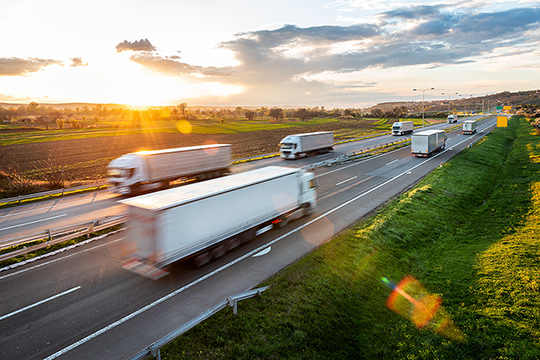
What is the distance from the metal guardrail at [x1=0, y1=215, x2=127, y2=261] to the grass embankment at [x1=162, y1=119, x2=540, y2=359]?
10.1 metres

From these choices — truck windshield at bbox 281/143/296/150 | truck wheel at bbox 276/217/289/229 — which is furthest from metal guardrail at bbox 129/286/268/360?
truck windshield at bbox 281/143/296/150

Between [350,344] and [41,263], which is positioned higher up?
[41,263]

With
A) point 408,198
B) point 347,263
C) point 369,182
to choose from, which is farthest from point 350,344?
point 369,182

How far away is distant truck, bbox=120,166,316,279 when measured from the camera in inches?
430

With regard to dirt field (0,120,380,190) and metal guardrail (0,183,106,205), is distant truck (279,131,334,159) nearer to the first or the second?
dirt field (0,120,380,190)

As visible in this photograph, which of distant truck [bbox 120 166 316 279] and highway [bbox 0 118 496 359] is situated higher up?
distant truck [bbox 120 166 316 279]

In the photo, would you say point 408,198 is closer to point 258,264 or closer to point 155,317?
point 258,264

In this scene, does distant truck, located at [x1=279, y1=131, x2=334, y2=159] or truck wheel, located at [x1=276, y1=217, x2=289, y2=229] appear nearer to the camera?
truck wheel, located at [x1=276, y1=217, x2=289, y2=229]

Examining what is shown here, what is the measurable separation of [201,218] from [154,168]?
1529cm

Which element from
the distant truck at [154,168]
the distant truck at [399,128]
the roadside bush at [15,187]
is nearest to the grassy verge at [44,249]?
the distant truck at [154,168]

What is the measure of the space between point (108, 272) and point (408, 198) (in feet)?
65.4

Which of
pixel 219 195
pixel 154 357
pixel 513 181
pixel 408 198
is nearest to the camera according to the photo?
pixel 154 357

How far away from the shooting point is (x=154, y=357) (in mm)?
7992

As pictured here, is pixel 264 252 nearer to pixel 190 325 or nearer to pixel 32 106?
pixel 190 325
